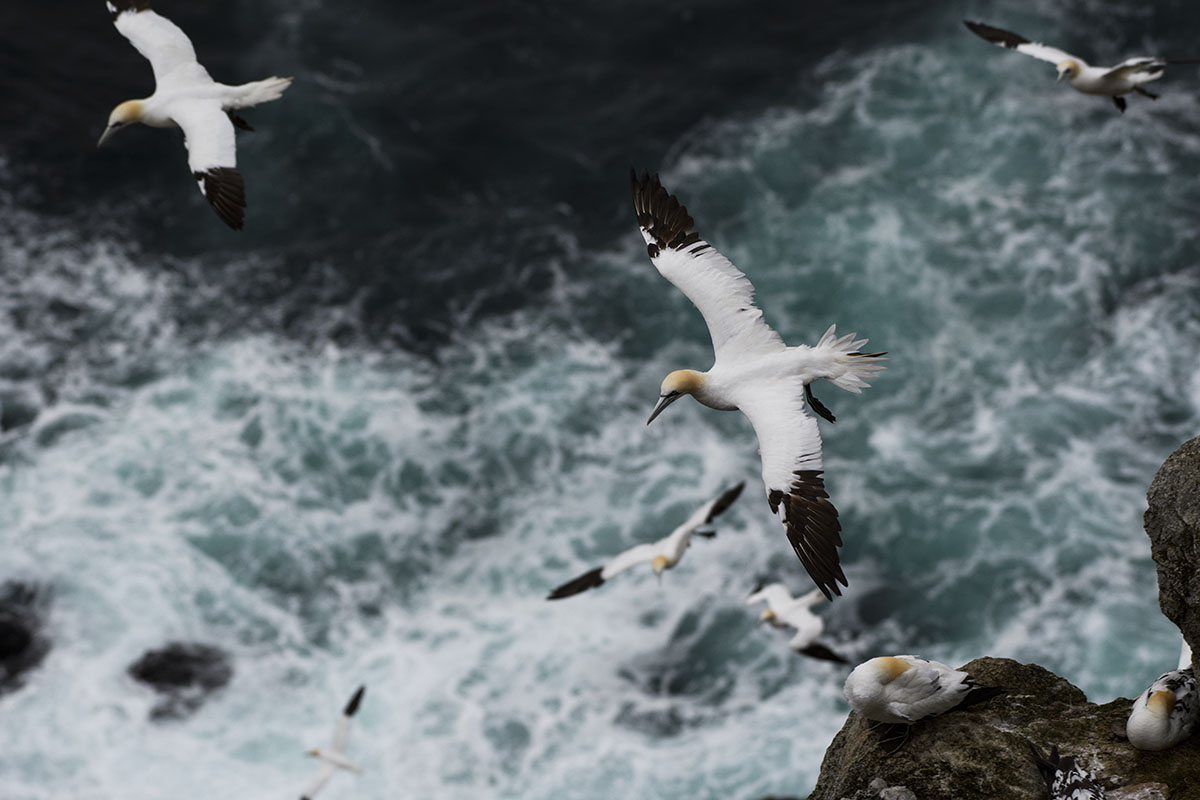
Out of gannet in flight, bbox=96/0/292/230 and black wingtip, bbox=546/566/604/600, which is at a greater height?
gannet in flight, bbox=96/0/292/230

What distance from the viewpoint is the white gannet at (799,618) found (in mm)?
15797

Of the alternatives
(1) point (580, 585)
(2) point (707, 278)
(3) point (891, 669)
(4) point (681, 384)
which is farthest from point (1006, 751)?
(1) point (580, 585)

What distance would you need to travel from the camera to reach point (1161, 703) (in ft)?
26.5

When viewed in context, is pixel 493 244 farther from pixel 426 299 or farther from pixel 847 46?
pixel 847 46

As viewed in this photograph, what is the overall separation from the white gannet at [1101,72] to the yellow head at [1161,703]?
892cm

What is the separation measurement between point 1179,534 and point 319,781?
12874 millimetres

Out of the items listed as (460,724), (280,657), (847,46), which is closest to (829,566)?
(460,724)

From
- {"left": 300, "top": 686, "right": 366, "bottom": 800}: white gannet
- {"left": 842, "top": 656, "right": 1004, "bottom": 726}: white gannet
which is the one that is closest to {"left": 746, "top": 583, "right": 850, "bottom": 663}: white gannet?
{"left": 300, "top": 686, "right": 366, "bottom": 800}: white gannet

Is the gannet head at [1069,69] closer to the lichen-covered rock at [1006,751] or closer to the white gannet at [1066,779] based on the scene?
the lichen-covered rock at [1006,751]

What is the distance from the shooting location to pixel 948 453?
76.0 feet

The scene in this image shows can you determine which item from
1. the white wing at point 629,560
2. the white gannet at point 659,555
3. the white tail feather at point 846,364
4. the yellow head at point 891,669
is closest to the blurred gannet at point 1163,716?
the yellow head at point 891,669

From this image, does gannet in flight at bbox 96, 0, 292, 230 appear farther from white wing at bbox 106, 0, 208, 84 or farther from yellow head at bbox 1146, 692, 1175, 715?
yellow head at bbox 1146, 692, 1175, 715

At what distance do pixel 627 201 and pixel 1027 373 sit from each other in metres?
8.30

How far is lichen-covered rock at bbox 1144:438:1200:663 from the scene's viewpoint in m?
8.05
